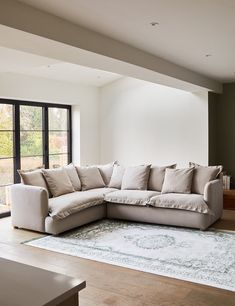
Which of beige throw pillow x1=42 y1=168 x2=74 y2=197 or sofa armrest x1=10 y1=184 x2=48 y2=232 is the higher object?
beige throw pillow x1=42 y1=168 x2=74 y2=197

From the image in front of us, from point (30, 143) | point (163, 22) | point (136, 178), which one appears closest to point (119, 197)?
point (136, 178)

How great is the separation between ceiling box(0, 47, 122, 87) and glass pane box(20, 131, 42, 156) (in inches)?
43.7

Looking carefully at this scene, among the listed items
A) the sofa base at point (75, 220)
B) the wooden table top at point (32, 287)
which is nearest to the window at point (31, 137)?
the sofa base at point (75, 220)

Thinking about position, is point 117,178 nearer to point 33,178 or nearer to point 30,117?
point 33,178

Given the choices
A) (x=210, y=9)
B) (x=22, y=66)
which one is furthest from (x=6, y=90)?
(x=210, y=9)

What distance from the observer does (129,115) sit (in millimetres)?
8516

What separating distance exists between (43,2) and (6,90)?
360 centimetres

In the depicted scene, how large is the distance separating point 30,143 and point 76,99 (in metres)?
1.52

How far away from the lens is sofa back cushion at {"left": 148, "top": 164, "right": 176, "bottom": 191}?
253 inches

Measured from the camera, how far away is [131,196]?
6.02m

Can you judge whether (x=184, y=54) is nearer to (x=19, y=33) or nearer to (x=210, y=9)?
(x=210, y=9)

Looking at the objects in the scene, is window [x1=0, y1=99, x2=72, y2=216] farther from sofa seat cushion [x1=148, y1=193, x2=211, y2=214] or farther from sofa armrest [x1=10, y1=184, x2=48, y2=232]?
sofa seat cushion [x1=148, y1=193, x2=211, y2=214]

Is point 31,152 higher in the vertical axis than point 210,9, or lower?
lower

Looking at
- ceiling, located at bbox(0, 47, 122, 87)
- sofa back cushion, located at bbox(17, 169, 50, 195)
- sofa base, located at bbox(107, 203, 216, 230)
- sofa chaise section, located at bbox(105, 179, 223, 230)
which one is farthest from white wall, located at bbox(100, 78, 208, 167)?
sofa back cushion, located at bbox(17, 169, 50, 195)
